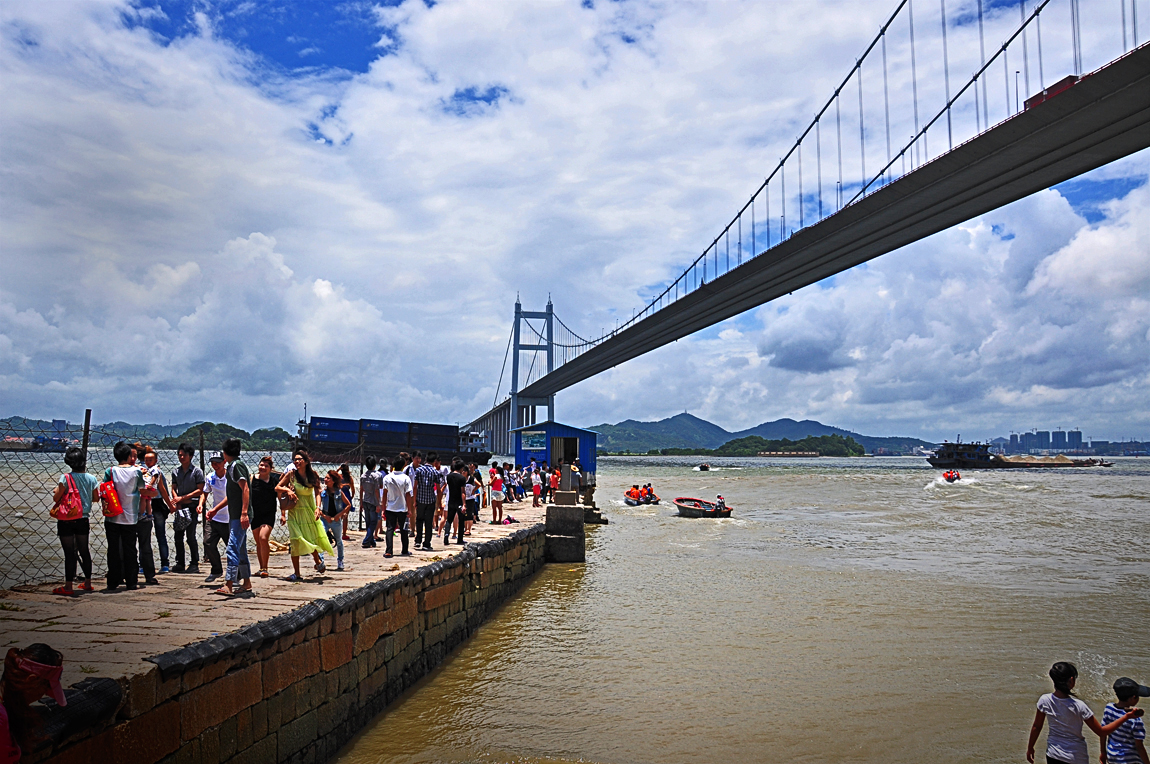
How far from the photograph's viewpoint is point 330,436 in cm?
5356

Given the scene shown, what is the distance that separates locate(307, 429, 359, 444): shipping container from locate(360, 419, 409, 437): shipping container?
3.66 ft

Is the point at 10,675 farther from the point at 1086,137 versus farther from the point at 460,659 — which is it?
the point at 1086,137

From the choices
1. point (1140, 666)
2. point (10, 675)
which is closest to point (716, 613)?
point (1140, 666)

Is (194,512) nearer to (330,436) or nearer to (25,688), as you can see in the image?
(25,688)

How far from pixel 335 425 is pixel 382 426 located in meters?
3.36

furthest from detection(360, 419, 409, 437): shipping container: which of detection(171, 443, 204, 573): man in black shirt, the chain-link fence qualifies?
detection(171, 443, 204, 573): man in black shirt

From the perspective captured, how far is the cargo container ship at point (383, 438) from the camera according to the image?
2087 inches

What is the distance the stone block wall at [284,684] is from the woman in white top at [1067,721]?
15.3 feet

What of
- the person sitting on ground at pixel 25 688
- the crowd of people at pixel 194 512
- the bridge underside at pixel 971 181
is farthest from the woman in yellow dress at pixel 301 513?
the bridge underside at pixel 971 181

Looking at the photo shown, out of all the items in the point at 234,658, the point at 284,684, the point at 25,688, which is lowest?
the point at 284,684

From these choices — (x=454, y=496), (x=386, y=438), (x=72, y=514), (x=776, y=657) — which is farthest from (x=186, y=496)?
(x=386, y=438)

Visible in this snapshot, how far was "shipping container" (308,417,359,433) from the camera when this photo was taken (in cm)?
5350

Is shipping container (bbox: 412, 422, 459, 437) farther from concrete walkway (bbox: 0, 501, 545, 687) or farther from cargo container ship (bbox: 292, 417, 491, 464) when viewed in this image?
concrete walkway (bbox: 0, 501, 545, 687)

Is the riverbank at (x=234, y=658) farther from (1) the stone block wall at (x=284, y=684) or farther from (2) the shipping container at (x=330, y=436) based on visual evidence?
(2) the shipping container at (x=330, y=436)
